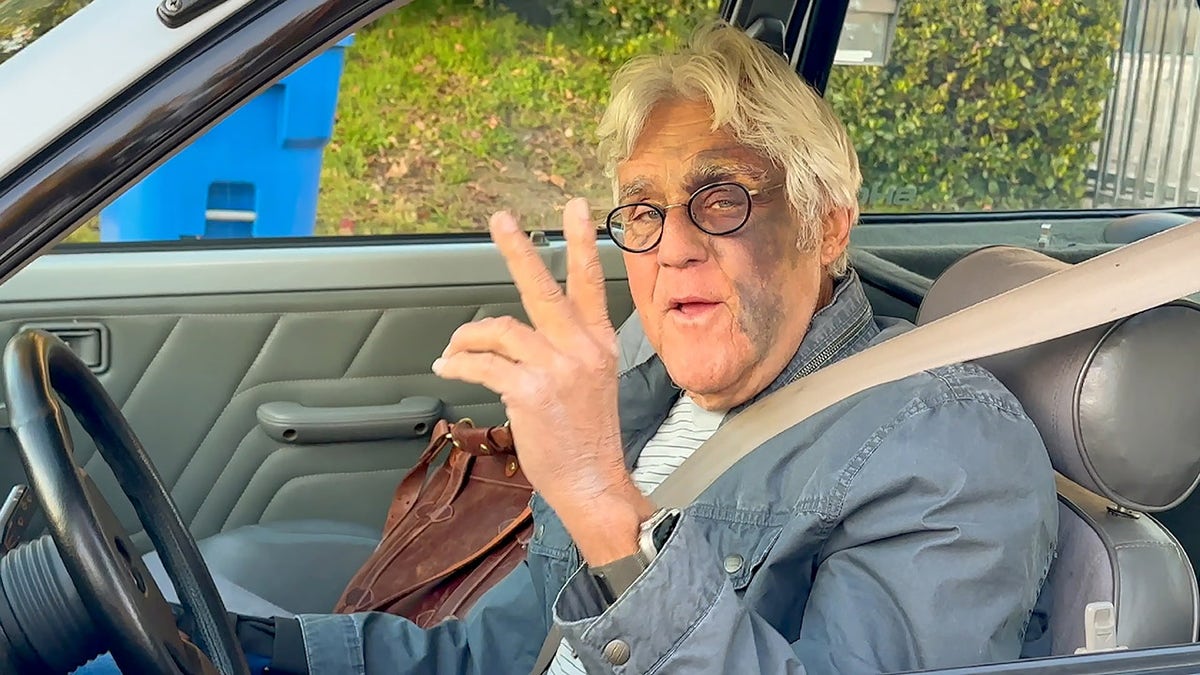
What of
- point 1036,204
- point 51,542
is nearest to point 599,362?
point 51,542

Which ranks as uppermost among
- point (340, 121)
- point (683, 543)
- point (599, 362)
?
point (340, 121)

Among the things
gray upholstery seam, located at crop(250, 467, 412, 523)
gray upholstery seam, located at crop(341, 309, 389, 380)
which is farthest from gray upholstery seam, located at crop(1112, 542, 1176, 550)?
gray upholstery seam, located at crop(341, 309, 389, 380)

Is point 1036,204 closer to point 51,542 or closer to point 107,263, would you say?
point 107,263

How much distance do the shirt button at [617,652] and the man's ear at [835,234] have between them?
2.48ft

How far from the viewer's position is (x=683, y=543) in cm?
111

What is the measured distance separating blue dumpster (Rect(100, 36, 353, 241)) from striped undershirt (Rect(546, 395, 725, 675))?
1461 mm

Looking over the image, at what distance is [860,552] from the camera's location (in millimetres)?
1297

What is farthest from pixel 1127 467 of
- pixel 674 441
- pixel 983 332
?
pixel 674 441

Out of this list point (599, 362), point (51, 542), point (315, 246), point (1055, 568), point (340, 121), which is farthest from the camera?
point (340, 121)

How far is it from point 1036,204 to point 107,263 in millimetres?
2214

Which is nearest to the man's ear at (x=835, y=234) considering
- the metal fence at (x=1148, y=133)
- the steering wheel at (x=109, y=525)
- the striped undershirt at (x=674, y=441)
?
the striped undershirt at (x=674, y=441)

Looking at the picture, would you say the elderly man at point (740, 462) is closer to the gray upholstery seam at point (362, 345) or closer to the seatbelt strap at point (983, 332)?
the seatbelt strap at point (983, 332)

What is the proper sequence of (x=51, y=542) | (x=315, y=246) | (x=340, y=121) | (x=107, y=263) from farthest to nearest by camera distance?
(x=340, y=121), (x=315, y=246), (x=107, y=263), (x=51, y=542)

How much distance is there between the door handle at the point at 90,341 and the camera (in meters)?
2.37
